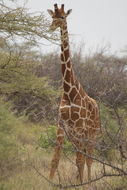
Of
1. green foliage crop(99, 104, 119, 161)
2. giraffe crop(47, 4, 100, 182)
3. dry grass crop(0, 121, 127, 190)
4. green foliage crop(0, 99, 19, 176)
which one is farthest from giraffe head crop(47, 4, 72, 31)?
green foliage crop(0, 99, 19, 176)

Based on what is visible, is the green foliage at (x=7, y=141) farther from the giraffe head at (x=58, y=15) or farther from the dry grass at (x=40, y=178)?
the giraffe head at (x=58, y=15)

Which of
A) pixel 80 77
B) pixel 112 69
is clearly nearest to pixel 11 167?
pixel 80 77

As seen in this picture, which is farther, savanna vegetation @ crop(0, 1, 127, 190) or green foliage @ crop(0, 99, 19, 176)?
green foliage @ crop(0, 99, 19, 176)

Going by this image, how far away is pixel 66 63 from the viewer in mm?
5820

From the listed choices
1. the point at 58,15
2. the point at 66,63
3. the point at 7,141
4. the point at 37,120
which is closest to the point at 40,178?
the point at 37,120

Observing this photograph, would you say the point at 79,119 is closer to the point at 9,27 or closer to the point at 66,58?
the point at 66,58

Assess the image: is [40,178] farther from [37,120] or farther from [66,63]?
[66,63]

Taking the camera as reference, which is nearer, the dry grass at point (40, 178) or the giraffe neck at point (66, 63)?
the dry grass at point (40, 178)

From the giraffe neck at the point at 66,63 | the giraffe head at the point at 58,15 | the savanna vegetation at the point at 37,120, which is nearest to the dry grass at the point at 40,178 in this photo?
the savanna vegetation at the point at 37,120

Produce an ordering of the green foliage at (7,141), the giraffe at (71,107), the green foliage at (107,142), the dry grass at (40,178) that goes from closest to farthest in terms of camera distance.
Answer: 1. the green foliage at (107,142)
2. the dry grass at (40,178)
3. the giraffe at (71,107)
4. the green foliage at (7,141)

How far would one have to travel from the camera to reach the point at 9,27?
4.97 m

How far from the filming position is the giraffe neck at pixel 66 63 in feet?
18.4

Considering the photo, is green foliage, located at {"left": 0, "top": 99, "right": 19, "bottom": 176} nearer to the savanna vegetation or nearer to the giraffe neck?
the savanna vegetation

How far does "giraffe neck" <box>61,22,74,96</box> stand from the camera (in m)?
5.62
